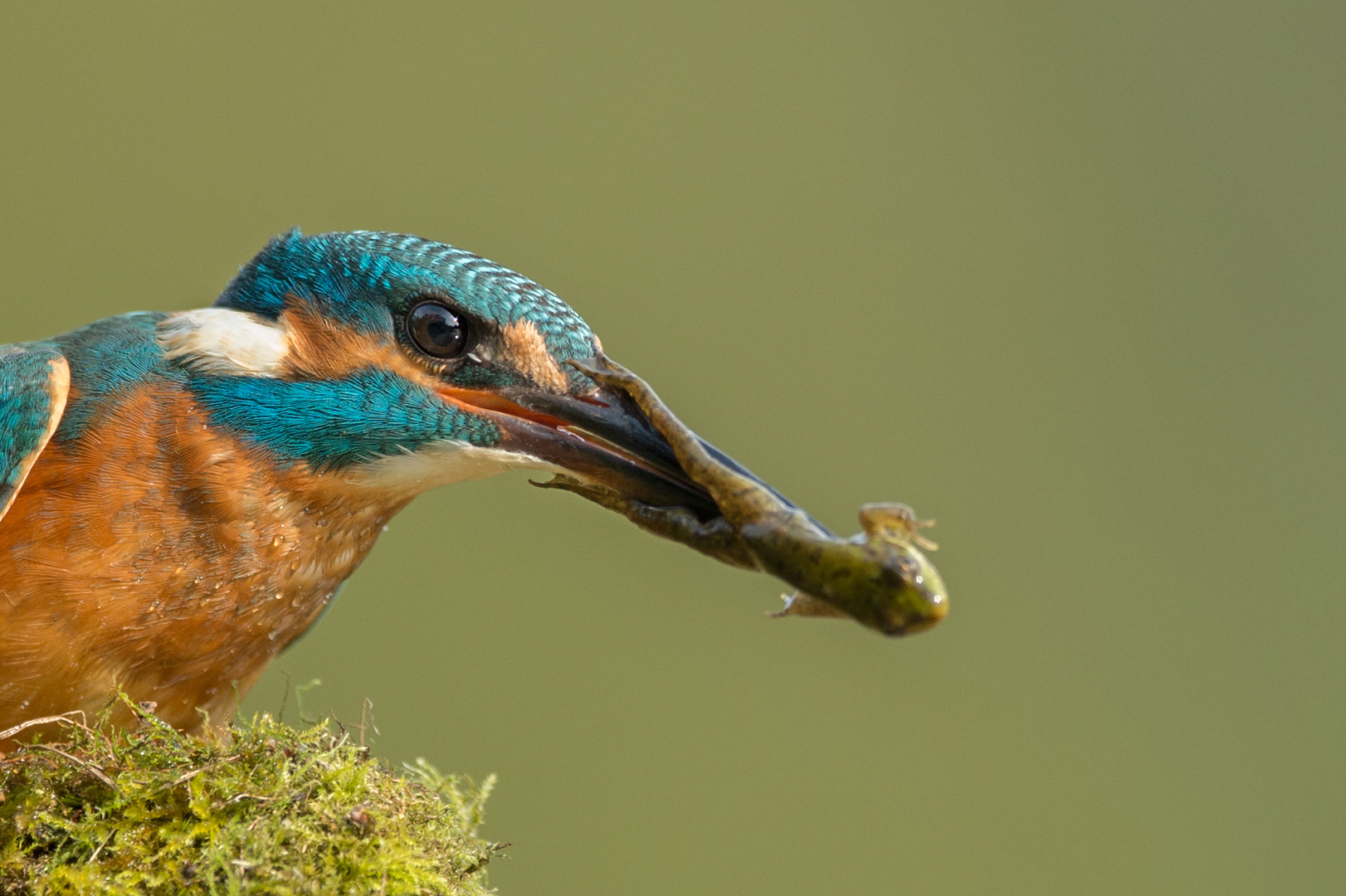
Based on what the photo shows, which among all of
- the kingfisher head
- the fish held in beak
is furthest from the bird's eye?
the fish held in beak

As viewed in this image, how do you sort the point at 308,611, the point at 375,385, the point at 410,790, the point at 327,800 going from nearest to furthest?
the point at 327,800 → the point at 410,790 → the point at 375,385 → the point at 308,611

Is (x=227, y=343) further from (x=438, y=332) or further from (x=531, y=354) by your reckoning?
(x=531, y=354)

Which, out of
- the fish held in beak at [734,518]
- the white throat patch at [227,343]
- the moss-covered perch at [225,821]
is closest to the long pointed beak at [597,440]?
the fish held in beak at [734,518]

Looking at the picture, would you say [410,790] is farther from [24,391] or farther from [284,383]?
[24,391]

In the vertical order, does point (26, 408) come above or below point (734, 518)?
below

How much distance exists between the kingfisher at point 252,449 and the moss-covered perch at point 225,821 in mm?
462

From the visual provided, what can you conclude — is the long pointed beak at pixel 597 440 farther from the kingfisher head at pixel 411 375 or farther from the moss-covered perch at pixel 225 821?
the moss-covered perch at pixel 225 821

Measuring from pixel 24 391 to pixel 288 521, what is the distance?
19.1 inches

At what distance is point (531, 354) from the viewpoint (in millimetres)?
2010

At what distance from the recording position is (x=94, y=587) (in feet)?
6.09

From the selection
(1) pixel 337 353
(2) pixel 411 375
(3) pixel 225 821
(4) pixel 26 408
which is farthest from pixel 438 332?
(3) pixel 225 821

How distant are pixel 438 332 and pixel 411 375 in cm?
9

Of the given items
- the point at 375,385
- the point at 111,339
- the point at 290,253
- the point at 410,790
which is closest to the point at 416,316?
the point at 375,385

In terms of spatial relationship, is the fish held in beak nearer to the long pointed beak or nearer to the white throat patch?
the long pointed beak
